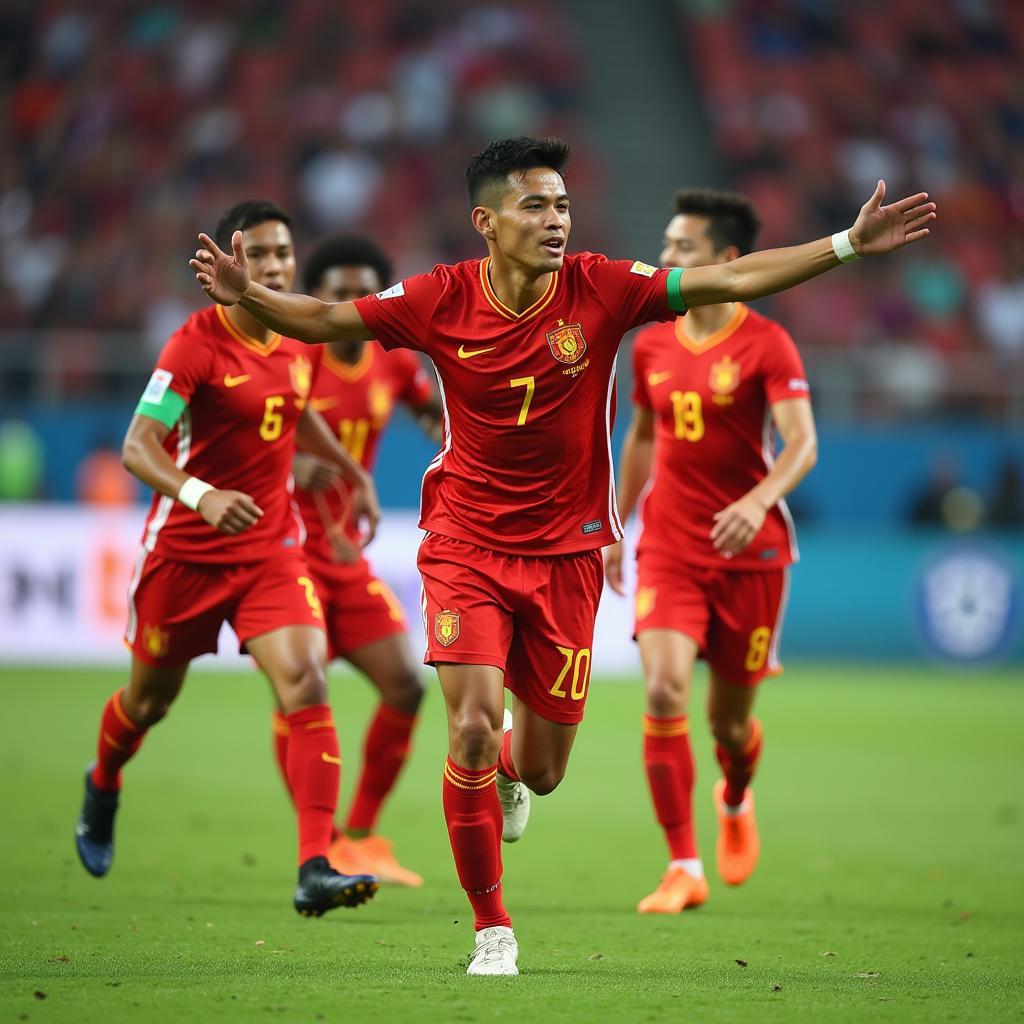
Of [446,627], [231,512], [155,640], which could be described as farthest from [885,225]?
[155,640]

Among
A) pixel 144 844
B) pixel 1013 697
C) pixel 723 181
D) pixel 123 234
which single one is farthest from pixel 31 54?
pixel 144 844

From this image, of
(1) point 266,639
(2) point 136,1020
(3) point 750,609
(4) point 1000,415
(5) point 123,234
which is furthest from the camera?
(5) point 123,234

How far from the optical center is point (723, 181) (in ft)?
81.6

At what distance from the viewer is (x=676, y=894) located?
6.94 metres

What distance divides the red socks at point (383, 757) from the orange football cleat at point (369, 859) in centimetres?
16

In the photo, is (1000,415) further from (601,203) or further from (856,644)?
(601,203)

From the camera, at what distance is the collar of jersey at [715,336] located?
24.7 feet

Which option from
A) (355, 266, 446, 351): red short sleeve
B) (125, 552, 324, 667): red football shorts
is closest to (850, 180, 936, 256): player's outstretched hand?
(355, 266, 446, 351): red short sleeve

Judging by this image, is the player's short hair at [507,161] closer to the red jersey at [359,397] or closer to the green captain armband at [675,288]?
the green captain armband at [675,288]

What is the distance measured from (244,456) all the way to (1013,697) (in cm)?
1089

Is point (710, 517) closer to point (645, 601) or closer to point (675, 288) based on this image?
point (645, 601)

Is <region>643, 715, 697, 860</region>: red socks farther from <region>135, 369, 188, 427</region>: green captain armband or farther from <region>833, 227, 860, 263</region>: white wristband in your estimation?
<region>833, 227, 860, 263</region>: white wristband

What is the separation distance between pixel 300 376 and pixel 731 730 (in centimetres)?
249

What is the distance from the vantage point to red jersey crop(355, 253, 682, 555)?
562 cm
